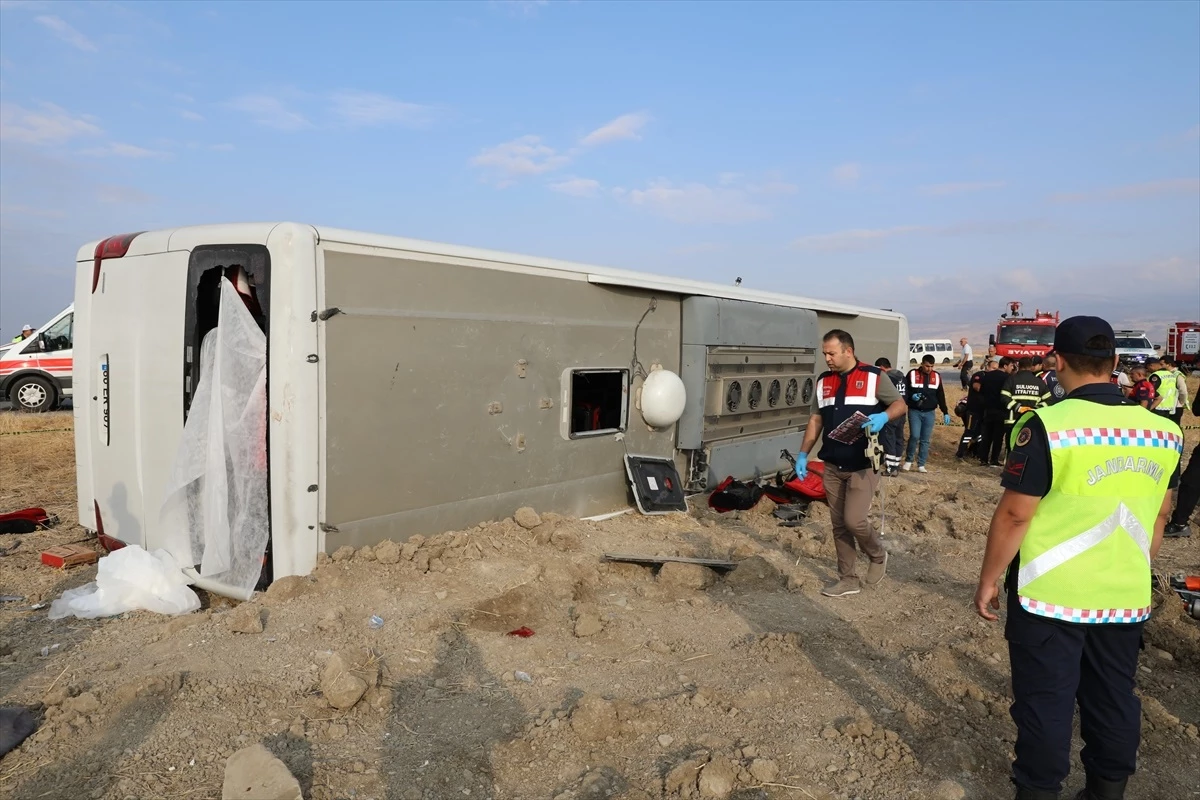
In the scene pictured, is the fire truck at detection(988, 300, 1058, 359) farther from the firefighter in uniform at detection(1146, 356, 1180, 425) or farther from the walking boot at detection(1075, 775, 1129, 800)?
the walking boot at detection(1075, 775, 1129, 800)

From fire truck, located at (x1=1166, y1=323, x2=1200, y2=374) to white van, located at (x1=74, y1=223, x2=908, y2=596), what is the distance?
32.1m

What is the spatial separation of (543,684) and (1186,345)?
119ft

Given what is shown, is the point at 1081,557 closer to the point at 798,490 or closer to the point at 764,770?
the point at 764,770

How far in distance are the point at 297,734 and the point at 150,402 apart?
306cm

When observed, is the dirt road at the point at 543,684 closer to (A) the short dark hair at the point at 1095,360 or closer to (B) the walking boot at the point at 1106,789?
(B) the walking boot at the point at 1106,789

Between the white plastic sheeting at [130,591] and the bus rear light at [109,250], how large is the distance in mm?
2063

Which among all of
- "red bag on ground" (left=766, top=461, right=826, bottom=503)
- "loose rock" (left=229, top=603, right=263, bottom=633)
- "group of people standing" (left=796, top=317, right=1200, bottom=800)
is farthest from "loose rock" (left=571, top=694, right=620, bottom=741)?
"red bag on ground" (left=766, top=461, right=826, bottom=503)

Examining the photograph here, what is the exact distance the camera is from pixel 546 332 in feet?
21.7

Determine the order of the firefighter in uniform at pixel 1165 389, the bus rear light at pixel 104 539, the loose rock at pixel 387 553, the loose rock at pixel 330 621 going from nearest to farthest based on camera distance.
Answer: the loose rock at pixel 330 621 → the loose rock at pixel 387 553 → the bus rear light at pixel 104 539 → the firefighter in uniform at pixel 1165 389

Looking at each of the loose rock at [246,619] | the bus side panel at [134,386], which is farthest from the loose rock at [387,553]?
the bus side panel at [134,386]

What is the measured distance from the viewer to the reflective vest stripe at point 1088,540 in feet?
9.09

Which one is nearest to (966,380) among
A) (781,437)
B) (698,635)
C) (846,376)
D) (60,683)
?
(781,437)

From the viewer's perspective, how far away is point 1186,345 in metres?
32.1

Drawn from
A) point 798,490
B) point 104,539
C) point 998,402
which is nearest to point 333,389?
point 104,539
